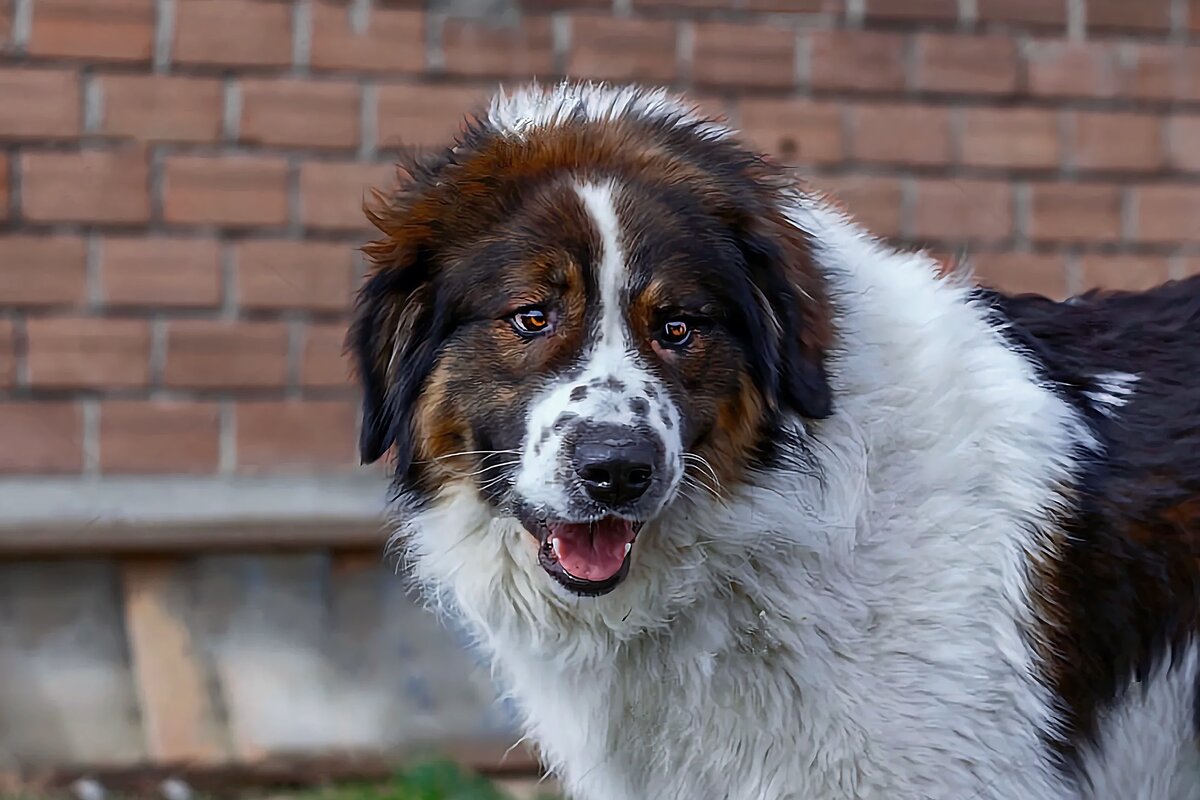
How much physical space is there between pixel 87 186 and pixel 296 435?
1115 millimetres

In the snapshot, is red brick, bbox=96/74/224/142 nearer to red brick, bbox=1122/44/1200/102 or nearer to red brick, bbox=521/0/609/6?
red brick, bbox=521/0/609/6

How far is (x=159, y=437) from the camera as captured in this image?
498cm

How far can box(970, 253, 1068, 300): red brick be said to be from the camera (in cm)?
545

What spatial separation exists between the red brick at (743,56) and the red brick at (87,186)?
6.61ft

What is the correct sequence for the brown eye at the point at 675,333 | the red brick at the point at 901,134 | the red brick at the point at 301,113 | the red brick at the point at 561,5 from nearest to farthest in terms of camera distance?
the brown eye at the point at 675,333
the red brick at the point at 301,113
the red brick at the point at 561,5
the red brick at the point at 901,134

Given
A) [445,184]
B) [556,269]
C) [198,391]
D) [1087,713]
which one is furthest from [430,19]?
[1087,713]

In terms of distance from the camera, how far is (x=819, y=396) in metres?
2.88

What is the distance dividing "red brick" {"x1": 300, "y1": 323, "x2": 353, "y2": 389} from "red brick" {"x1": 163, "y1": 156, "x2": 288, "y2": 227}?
42 cm

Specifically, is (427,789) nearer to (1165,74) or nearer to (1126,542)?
(1126,542)

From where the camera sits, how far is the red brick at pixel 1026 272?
545cm

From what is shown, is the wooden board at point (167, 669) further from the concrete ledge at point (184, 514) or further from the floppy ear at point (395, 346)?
the floppy ear at point (395, 346)

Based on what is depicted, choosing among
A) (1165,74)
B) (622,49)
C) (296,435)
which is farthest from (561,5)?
(1165,74)

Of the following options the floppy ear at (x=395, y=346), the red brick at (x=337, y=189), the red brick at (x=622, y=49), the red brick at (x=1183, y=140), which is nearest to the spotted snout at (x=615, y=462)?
the floppy ear at (x=395, y=346)

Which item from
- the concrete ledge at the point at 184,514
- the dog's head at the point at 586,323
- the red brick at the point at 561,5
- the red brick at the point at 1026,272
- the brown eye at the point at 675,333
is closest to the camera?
the dog's head at the point at 586,323
